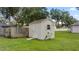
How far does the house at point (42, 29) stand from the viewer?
15.1ft

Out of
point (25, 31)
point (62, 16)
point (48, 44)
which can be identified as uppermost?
point (62, 16)

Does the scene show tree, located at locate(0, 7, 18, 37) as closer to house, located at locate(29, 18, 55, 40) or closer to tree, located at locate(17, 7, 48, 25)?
tree, located at locate(17, 7, 48, 25)

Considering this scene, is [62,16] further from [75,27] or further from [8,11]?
[8,11]

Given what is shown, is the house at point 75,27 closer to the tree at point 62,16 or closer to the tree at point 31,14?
the tree at point 62,16

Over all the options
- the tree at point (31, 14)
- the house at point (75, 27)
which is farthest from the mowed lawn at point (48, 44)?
the tree at point (31, 14)

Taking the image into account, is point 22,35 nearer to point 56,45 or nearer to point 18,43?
point 18,43

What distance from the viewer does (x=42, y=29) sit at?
4.61 m

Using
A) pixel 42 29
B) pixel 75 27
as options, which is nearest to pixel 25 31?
pixel 42 29

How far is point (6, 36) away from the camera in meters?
4.60

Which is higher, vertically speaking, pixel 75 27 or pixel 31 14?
pixel 31 14

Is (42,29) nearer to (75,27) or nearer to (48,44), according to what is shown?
(48,44)

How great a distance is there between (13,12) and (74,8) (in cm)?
71

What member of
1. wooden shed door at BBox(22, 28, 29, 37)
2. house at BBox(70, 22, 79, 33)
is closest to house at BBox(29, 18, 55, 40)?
wooden shed door at BBox(22, 28, 29, 37)
